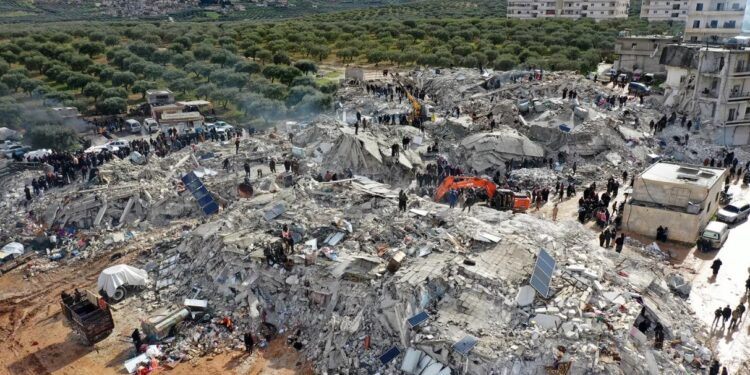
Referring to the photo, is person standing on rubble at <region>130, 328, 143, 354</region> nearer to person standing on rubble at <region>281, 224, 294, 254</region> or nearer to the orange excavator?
person standing on rubble at <region>281, 224, 294, 254</region>

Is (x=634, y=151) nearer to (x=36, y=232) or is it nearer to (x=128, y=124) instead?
(x=36, y=232)

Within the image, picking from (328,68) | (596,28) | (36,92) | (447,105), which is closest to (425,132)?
(447,105)

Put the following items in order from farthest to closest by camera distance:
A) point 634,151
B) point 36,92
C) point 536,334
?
point 36,92 < point 634,151 < point 536,334

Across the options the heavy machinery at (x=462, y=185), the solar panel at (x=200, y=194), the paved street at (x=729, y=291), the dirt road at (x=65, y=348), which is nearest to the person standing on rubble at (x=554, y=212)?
the heavy machinery at (x=462, y=185)

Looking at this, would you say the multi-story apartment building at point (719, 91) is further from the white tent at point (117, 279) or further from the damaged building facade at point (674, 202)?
the white tent at point (117, 279)

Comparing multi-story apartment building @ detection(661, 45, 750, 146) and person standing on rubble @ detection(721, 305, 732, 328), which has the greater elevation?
multi-story apartment building @ detection(661, 45, 750, 146)

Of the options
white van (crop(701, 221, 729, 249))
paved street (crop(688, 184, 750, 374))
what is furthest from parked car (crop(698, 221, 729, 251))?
paved street (crop(688, 184, 750, 374))
